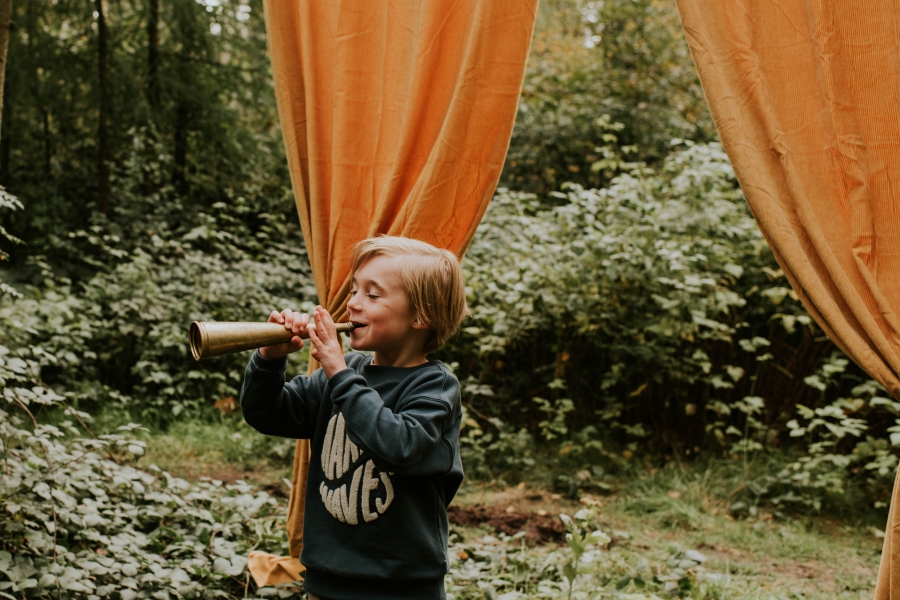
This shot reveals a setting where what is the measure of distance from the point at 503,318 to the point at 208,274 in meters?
2.21

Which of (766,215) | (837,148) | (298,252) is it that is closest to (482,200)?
(766,215)

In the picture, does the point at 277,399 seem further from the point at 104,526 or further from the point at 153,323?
the point at 153,323

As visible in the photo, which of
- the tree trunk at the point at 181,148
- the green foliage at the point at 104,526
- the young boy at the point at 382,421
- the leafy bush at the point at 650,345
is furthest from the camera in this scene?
the tree trunk at the point at 181,148

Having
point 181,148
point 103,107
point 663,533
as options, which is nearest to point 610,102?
point 181,148

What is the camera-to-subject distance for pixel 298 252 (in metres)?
6.43

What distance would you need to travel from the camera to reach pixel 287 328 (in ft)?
5.14

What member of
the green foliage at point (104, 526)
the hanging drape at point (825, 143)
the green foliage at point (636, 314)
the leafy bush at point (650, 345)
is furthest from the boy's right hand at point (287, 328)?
the green foliage at point (636, 314)

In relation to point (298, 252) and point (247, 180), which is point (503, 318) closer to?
point (298, 252)

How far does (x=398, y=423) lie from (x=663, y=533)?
2.39 meters

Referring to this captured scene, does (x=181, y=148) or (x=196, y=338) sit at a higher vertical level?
(x=181, y=148)

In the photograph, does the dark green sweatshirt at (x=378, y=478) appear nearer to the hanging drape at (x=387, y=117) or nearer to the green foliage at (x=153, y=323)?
the hanging drape at (x=387, y=117)

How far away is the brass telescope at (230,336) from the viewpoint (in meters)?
1.41

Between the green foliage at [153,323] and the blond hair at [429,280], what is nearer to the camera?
the blond hair at [429,280]

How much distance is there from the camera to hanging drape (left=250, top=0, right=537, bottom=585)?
2.21 m
